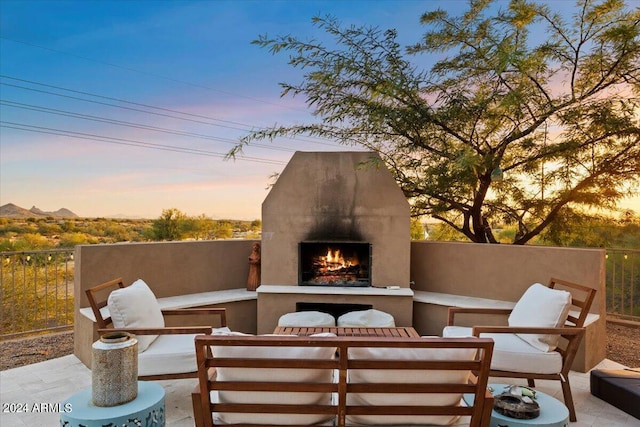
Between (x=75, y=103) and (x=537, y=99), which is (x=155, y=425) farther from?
(x=75, y=103)

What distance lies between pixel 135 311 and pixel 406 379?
230 cm

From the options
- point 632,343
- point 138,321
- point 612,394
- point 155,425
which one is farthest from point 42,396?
point 632,343

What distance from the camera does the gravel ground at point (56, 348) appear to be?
4.33 meters

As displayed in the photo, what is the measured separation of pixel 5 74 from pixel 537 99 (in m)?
8.69

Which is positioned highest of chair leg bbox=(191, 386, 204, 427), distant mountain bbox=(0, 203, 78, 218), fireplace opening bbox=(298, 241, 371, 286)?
distant mountain bbox=(0, 203, 78, 218)

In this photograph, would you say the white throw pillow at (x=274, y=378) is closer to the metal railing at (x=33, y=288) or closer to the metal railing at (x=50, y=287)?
the metal railing at (x=50, y=287)

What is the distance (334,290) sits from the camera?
5.01m

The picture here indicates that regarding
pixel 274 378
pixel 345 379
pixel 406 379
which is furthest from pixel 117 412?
pixel 406 379

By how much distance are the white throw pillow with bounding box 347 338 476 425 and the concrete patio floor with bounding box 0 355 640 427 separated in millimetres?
1578

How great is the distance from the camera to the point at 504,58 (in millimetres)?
4750

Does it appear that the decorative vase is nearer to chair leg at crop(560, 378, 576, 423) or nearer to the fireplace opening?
chair leg at crop(560, 378, 576, 423)

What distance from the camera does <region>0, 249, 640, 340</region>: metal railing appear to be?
5.13 m

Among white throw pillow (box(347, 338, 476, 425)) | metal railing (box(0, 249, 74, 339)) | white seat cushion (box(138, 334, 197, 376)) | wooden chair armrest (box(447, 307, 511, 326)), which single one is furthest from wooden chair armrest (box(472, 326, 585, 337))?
metal railing (box(0, 249, 74, 339))

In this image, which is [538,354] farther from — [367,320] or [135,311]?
[135,311]
